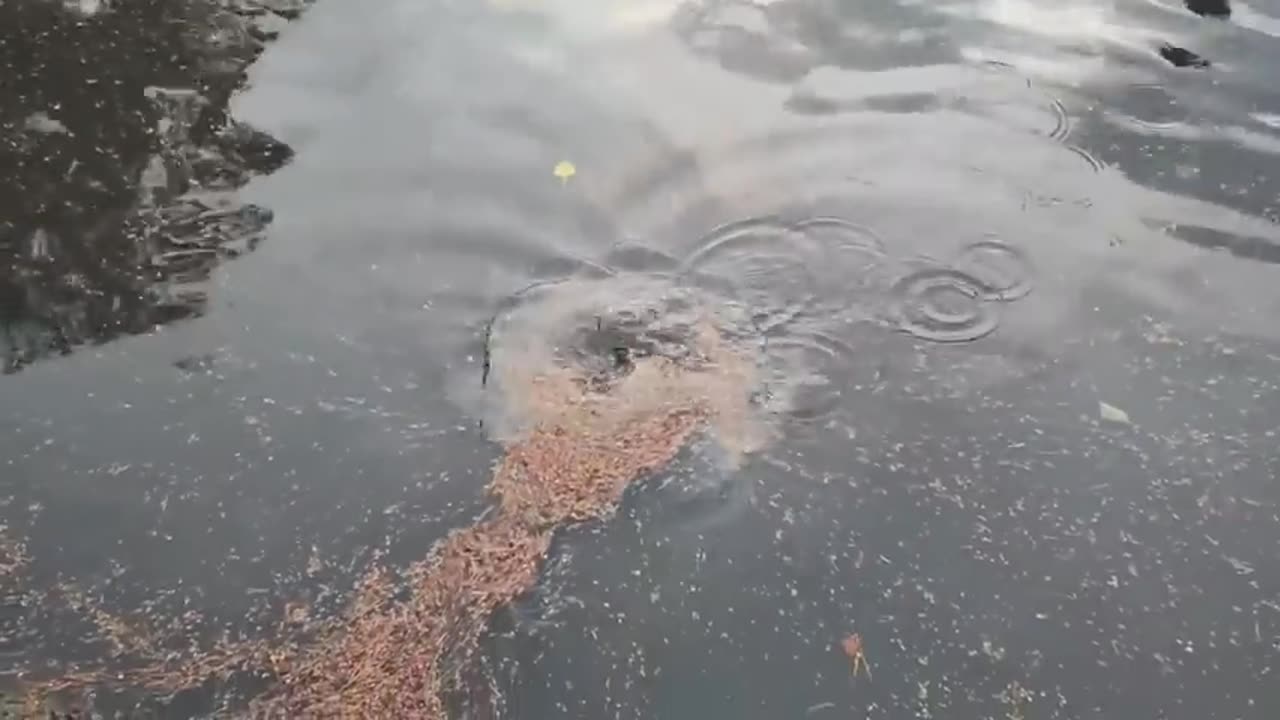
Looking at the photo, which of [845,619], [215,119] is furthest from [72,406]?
[845,619]

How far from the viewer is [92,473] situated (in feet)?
10.2

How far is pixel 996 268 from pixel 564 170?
1488 mm

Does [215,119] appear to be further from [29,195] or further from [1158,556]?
[1158,556]

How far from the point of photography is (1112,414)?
3.27 meters

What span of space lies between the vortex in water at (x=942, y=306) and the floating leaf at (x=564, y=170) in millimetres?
1184

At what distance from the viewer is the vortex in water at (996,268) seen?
3629 mm

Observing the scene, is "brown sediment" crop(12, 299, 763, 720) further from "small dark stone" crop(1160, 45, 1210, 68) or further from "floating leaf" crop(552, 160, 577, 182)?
"small dark stone" crop(1160, 45, 1210, 68)

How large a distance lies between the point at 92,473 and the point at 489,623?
1.19 m

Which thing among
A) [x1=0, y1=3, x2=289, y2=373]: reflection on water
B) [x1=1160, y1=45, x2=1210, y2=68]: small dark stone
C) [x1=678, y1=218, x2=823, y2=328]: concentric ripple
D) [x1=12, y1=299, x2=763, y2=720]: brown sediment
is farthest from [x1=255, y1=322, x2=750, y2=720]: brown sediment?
[x1=1160, y1=45, x2=1210, y2=68]: small dark stone

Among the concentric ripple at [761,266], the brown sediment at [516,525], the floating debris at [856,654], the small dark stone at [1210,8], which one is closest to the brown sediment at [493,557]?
the brown sediment at [516,525]

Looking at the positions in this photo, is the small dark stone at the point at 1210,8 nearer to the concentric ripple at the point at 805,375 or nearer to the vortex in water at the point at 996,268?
the vortex in water at the point at 996,268

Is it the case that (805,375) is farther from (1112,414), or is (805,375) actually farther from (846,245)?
(1112,414)

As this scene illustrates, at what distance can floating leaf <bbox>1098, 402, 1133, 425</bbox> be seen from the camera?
3.25m

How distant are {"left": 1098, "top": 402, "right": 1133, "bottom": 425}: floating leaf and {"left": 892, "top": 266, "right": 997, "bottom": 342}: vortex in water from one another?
408 millimetres
